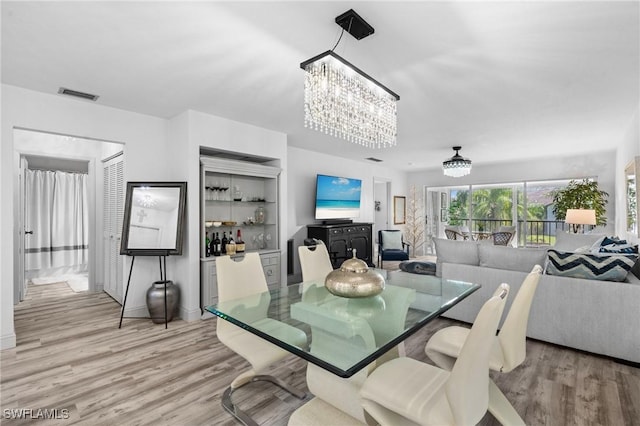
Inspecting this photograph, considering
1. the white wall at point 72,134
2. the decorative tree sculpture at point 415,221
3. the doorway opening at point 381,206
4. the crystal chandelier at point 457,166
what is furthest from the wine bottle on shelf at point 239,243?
the decorative tree sculpture at point 415,221

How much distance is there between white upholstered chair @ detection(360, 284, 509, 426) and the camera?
1.15 metres

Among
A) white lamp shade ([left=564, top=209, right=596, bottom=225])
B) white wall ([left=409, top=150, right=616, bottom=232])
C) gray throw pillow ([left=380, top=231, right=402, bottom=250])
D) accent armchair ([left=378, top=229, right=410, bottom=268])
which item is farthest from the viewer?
gray throw pillow ([left=380, top=231, right=402, bottom=250])

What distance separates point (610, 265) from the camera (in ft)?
8.83

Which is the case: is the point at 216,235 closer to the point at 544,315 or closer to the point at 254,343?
the point at 254,343

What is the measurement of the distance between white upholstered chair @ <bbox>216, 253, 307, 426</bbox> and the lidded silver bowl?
415 mm

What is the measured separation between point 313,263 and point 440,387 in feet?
5.74

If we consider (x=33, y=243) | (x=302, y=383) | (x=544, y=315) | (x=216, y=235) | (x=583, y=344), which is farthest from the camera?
(x=33, y=243)

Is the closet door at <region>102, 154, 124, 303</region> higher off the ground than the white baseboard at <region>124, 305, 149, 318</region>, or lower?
higher

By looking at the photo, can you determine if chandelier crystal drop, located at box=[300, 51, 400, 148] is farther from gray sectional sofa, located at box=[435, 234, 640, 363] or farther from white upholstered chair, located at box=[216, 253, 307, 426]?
gray sectional sofa, located at box=[435, 234, 640, 363]

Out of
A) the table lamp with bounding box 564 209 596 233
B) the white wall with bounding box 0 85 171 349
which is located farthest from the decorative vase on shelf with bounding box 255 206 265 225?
the table lamp with bounding box 564 209 596 233

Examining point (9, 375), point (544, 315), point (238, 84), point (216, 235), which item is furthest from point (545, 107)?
point (9, 375)

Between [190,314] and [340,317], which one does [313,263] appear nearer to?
[340,317]

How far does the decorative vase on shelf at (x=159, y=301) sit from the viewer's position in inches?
138

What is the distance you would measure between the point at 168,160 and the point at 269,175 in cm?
132
